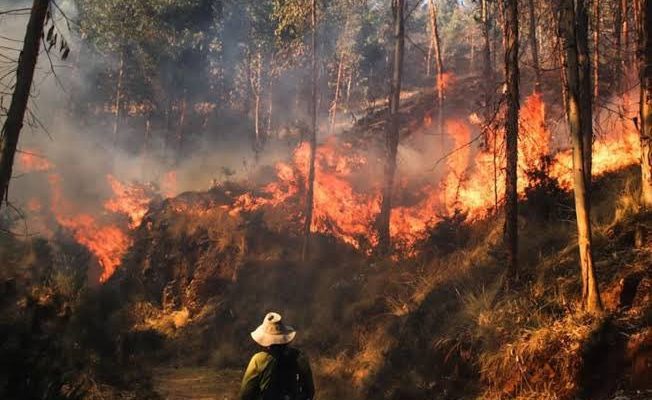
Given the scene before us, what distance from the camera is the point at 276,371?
520 centimetres

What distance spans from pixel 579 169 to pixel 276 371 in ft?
15.4

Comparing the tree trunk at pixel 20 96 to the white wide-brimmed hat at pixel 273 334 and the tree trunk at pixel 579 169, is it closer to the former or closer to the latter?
the white wide-brimmed hat at pixel 273 334

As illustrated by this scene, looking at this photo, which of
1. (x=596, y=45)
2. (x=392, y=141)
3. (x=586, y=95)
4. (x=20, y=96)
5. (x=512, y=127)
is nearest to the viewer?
(x=20, y=96)

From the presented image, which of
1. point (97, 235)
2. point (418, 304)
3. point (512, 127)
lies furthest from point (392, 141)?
point (97, 235)

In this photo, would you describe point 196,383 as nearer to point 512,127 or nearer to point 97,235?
point 512,127

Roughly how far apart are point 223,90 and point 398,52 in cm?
3205

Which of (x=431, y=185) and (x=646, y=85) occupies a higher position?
(x=646, y=85)

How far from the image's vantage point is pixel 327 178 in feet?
70.7

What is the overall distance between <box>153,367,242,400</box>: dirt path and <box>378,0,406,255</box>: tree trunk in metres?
6.13

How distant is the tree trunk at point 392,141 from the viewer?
16906 millimetres

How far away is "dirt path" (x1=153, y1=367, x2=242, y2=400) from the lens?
469 inches

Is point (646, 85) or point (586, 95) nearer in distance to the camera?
point (646, 85)

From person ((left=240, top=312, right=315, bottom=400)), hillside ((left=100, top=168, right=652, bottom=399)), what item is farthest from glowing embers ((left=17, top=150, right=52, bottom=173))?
person ((left=240, top=312, right=315, bottom=400))

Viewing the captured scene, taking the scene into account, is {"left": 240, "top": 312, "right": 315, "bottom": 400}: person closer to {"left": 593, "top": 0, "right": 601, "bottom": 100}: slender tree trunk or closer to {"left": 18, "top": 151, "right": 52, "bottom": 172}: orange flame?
{"left": 593, "top": 0, "right": 601, "bottom": 100}: slender tree trunk
